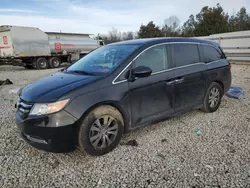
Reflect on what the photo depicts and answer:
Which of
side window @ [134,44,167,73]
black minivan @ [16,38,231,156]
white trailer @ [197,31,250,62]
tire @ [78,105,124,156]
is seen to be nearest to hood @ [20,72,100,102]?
black minivan @ [16,38,231,156]

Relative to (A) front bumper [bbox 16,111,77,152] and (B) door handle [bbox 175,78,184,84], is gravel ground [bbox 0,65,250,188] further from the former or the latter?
(B) door handle [bbox 175,78,184,84]

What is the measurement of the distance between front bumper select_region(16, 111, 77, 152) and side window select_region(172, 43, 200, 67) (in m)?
2.17

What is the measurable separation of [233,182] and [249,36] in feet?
44.6

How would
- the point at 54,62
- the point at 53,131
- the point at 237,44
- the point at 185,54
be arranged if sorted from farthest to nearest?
the point at 54,62
the point at 237,44
the point at 185,54
the point at 53,131

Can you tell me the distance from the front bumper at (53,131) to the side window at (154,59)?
1.37 m

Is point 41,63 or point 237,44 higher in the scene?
point 237,44

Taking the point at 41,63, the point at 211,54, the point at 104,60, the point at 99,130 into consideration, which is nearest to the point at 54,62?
the point at 41,63

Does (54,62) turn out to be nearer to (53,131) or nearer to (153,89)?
(153,89)

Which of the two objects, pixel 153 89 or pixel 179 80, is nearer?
pixel 153 89

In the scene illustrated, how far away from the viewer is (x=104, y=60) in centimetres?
348

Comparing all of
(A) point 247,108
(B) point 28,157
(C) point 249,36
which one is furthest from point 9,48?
(C) point 249,36

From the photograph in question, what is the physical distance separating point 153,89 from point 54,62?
1528cm

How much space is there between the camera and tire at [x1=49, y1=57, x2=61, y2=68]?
1666 cm

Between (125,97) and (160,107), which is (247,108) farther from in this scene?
(125,97)
